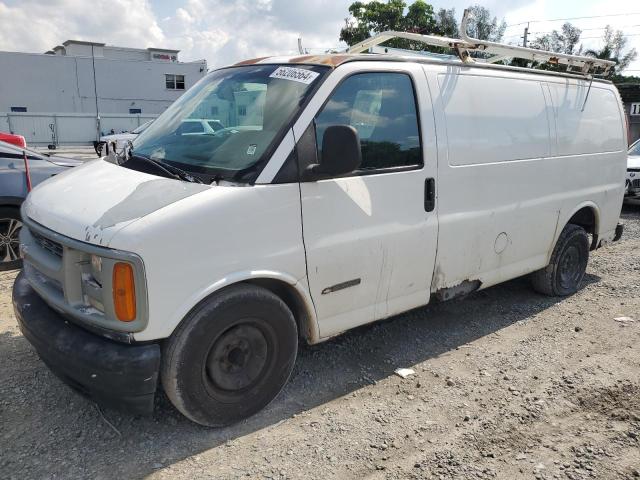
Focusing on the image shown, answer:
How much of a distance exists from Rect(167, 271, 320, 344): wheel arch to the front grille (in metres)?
0.85

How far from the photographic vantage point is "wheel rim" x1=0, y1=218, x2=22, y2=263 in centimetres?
584

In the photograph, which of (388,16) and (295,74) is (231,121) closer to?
(295,74)

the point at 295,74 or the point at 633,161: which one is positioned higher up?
the point at 295,74

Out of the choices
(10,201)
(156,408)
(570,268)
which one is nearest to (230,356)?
(156,408)

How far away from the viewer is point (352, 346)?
4.25 meters

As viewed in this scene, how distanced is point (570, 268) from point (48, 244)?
4.89 metres

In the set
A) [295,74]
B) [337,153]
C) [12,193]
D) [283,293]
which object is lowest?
[283,293]

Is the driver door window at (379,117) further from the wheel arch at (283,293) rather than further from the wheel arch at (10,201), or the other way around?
the wheel arch at (10,201)

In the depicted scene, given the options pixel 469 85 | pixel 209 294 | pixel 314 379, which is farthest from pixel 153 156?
pixel 469 85

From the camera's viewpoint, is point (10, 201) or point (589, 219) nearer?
point (589, 219)

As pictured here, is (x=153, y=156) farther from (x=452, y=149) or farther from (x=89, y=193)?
(x=452, y=149)

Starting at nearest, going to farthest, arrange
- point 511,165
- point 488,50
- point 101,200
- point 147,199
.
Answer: point 147,199 < point 101,200 < point 511,165 < point 488,50

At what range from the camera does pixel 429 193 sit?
12.4ft

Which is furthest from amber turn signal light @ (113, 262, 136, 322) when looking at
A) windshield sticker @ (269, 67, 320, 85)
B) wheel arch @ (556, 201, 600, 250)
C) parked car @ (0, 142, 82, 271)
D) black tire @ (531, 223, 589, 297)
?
wheel arch @ (556, 201, 600, 250)
